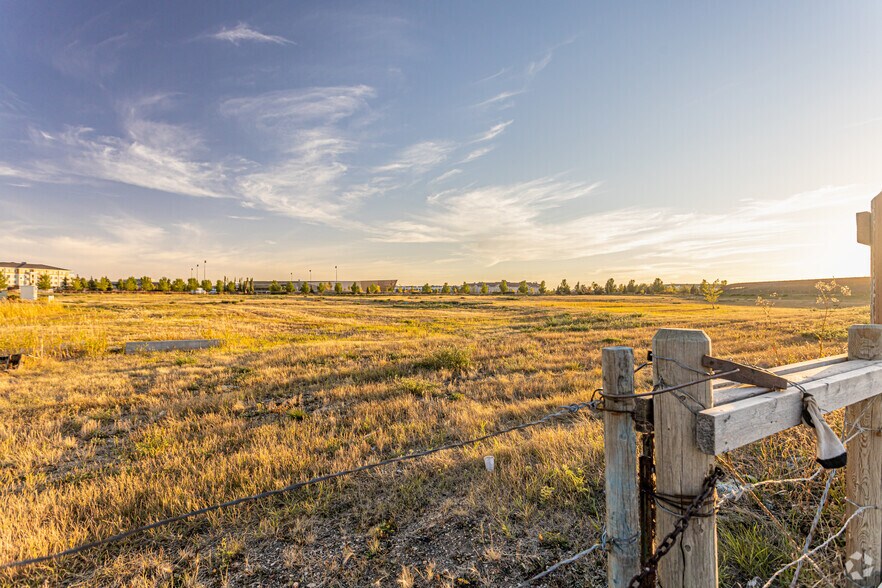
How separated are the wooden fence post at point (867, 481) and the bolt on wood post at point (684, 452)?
6.69ft

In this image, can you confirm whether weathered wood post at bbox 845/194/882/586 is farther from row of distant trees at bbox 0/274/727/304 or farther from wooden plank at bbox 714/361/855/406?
row of distant trees at bbox 0/274/727/304

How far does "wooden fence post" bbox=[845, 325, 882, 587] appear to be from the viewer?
8.92 feet

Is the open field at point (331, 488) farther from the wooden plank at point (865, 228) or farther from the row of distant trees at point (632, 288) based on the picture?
the row of distant trees at point (632, 288)

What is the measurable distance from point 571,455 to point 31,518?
618 cm

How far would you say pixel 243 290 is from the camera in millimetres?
142750

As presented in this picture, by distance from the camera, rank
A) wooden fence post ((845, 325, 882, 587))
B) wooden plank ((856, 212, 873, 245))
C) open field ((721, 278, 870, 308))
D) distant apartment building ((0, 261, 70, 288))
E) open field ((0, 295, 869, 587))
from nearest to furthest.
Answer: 1. wooden fence post ((845, 325, 882, 587))
2. wooden plank ((856, 212, 873, 245))
3. open field ((0, 295, 869, 587))
4. open field ((721, 278, 870, 308))
5. distant apartment building ((0, 261, 70, 288))

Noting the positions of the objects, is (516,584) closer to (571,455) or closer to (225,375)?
(571,455)

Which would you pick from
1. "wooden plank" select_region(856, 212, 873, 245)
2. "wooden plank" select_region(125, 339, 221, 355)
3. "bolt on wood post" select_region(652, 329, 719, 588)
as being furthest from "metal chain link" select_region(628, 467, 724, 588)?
"wooden plank" select_region(125, 339, 221, 355)

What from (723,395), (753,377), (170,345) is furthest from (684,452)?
(170,345)

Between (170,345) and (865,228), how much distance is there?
21515 mm

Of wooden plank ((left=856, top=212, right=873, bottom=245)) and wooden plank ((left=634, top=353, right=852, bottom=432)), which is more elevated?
wooden plank ((left=856, top=212, right=873, bottom=245))

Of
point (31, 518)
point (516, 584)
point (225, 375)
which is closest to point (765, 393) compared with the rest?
point (516, 584)

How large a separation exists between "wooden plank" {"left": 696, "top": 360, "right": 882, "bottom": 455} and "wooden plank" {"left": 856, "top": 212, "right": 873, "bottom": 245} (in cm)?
116

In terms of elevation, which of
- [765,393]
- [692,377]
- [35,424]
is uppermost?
[692,377]
